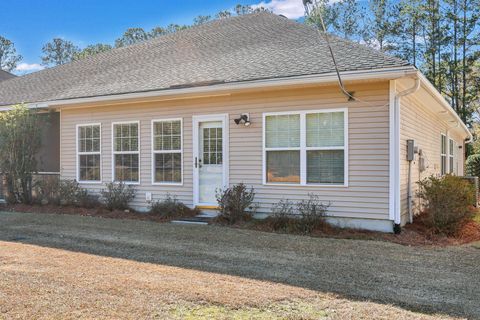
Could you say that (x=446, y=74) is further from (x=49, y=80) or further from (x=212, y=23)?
(x=49, y=80)

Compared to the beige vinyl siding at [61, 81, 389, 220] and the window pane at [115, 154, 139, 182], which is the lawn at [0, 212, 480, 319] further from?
the window pane at [115, 154, 139, 182]

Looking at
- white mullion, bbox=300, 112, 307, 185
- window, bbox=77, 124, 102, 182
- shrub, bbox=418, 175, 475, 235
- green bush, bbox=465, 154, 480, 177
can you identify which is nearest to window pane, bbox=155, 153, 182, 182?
window, bbox=77, 124, 102, 182

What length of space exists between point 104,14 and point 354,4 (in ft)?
59.3

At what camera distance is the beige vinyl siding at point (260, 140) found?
7.15 metres

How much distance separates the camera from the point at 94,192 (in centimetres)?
1005

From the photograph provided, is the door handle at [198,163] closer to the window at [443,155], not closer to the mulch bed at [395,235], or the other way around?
the mulch bed at [395,235]

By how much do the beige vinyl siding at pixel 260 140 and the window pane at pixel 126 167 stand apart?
0.21 metres

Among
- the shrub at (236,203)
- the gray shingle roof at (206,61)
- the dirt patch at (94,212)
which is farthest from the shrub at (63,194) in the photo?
the shrub at (236,203)

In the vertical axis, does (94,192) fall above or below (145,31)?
below

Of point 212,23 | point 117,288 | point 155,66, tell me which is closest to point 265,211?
point 117,288

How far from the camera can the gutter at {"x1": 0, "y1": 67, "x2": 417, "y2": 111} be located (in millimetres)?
6637

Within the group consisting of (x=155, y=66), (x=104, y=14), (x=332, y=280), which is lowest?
(x=332, y=280)

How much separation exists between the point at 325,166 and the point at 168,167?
11.8 feet

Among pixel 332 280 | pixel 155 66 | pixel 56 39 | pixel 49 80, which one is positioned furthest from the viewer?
pixel 56 39
